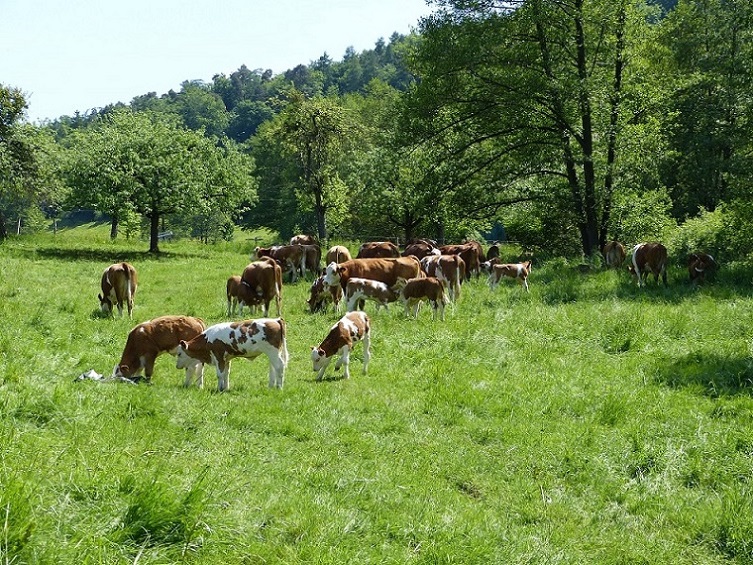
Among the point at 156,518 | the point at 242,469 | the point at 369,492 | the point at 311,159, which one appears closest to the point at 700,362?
the point at 369,492

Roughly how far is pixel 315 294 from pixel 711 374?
36.8 feet

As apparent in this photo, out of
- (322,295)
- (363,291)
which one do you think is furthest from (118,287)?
(363,291)

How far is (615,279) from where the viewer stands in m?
19.9

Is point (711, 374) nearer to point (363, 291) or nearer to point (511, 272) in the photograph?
point (363, 291)

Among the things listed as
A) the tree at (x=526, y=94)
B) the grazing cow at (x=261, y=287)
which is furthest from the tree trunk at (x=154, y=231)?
the grazing cow at (x=261, y=287)

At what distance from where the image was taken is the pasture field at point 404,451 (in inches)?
179

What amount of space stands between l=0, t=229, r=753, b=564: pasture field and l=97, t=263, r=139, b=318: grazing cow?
2.92 metres

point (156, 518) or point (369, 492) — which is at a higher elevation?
point (156, 518)

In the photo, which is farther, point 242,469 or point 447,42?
point 447,42

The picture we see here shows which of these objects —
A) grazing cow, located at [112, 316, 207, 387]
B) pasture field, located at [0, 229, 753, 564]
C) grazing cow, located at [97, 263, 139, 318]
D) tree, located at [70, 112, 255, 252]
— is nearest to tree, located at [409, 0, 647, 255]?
pasture field, located at [0, 229, 753, 564]

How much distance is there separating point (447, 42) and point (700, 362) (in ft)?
52.3

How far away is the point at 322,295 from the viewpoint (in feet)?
61.5

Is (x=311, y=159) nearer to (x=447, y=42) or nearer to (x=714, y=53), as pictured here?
(x=447, y=42)

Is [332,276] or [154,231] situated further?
[154,231]
